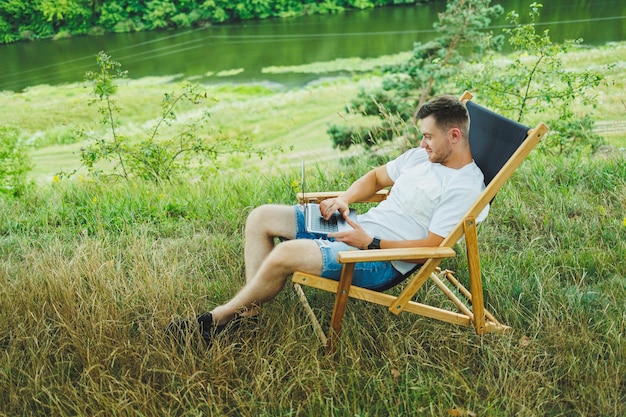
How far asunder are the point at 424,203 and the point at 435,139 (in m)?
0.30

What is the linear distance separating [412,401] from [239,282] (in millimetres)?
1123

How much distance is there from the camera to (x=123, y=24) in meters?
34.2

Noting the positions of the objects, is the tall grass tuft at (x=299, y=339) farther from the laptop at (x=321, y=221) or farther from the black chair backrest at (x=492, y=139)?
the black chair backrest at (x=492, y=139)

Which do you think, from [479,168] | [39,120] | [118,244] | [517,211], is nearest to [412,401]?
[479,168]

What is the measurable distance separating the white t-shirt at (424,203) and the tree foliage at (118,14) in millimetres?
34740

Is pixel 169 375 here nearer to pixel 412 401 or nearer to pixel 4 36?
pixel 412 401

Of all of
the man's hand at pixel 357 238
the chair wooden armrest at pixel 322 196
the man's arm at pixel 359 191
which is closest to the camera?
the man's hand at pixel 357 238

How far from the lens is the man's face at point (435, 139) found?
2.40 metres

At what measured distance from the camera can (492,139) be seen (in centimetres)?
245

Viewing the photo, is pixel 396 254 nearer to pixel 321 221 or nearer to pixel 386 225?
pixel 386 225

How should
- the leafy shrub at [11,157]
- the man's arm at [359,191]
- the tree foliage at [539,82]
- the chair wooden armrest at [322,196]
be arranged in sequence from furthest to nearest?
the leafy shrub at [11,157]
the tree foliage at [539,82]
the chair wooden armrest at [322,196]
the man's arm at [359,191]

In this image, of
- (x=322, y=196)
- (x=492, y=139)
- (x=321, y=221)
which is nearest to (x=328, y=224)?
(x=321, y=221)

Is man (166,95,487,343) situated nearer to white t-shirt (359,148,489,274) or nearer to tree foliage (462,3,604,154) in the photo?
white t-shirt (359,148,489,274)

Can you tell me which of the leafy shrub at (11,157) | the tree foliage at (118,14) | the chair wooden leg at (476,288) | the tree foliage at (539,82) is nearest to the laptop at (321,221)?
the chair wooden leg at (476,288)
